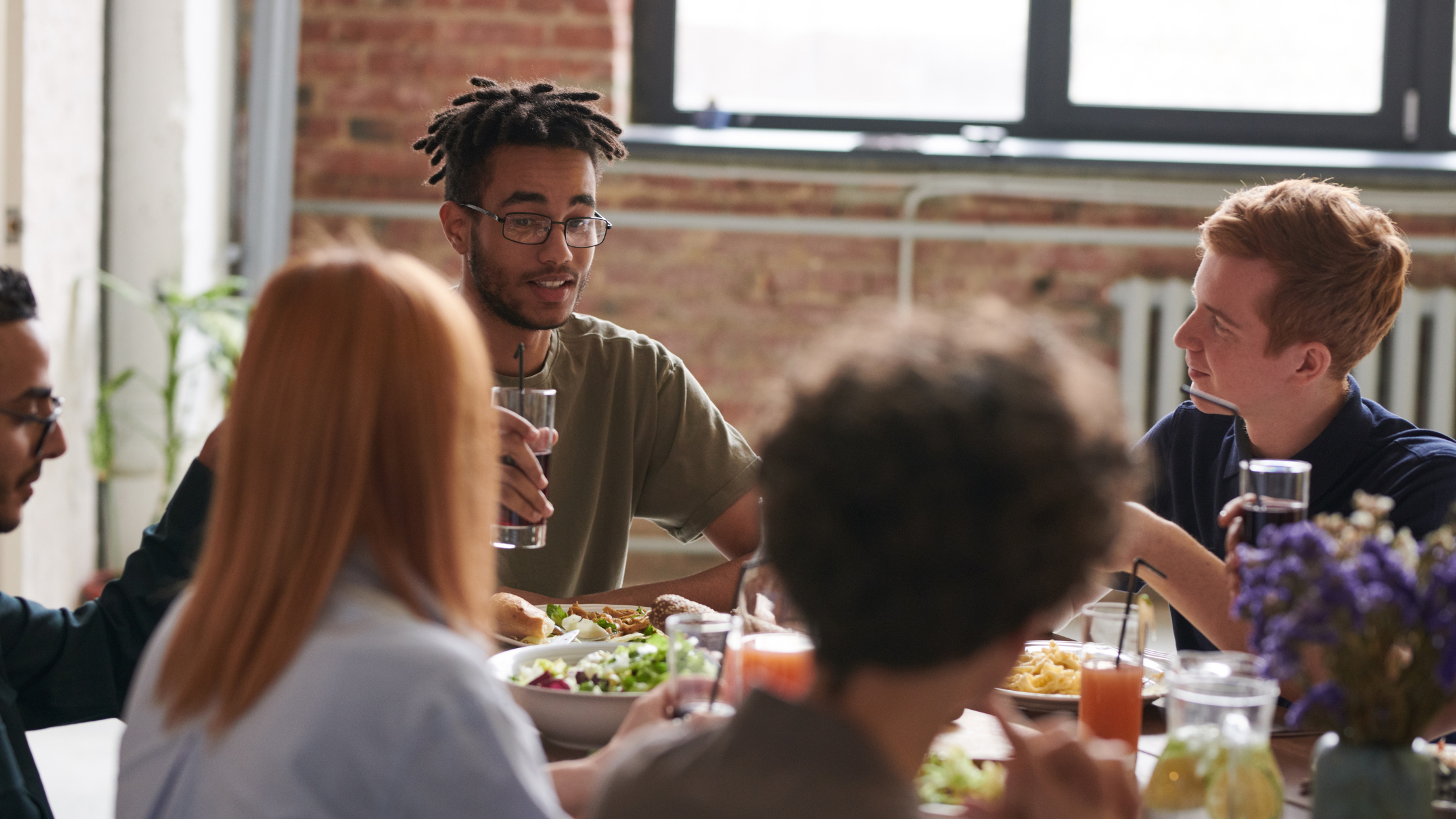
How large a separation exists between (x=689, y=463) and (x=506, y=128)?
57 cm

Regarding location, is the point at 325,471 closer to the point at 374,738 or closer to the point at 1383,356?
the point at 374,738

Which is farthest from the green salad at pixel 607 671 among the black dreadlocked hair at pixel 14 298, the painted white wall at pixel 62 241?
the painted white wall at pixel 62 241

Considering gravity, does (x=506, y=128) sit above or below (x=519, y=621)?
above

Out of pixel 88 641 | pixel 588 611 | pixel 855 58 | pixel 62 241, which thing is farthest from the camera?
pixel 855 58

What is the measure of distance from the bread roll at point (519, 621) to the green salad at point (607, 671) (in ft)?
0.38

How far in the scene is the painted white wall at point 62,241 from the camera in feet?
8.92

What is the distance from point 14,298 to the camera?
1438 mm

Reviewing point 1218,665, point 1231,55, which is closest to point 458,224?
point 1218,665

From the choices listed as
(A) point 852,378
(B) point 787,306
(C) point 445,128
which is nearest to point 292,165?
(B) point 787,306

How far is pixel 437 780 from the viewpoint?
81 cm

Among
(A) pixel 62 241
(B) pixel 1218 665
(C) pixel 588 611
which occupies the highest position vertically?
(A) pixel 62 241

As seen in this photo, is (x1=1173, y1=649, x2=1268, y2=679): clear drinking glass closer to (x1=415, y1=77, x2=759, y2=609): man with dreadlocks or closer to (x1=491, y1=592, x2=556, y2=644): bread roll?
(x1=491, y1=592, x2=556, y2=644): bread roll

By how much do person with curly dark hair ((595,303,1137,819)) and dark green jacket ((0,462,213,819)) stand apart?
0.76 meters

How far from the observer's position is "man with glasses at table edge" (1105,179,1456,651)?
5.43 feet
